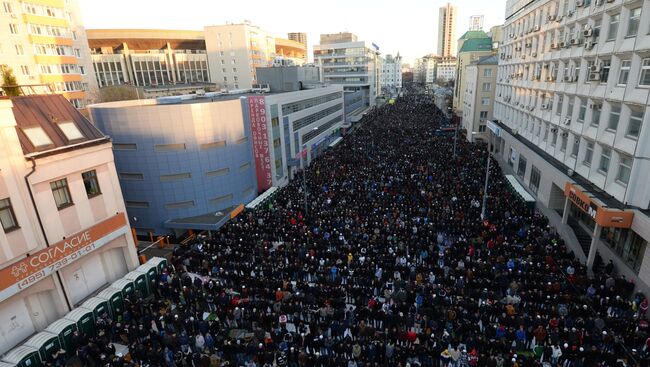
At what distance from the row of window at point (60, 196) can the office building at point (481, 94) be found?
142 ft

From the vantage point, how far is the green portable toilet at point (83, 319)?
556 inches

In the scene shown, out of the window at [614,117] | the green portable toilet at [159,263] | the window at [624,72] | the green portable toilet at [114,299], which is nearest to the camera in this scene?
the green portable toilet at [114,299]

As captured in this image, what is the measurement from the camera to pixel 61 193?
15500mm

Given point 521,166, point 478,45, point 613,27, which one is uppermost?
point 478,45

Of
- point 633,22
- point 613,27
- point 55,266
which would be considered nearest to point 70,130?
point 55,266

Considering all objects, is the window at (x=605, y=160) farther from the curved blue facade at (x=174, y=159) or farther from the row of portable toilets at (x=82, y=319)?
the row of portable toilets at (x=82, y=319)

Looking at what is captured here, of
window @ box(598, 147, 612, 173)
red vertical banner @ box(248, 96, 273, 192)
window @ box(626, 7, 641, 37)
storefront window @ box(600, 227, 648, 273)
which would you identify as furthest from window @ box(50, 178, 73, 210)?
window @ box(626, 7, 641, 37)

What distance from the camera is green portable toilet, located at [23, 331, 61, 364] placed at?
12.7m

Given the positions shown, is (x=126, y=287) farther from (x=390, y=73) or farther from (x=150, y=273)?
(x=390, y=73)

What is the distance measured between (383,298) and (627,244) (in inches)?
453

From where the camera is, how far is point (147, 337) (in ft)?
45.3

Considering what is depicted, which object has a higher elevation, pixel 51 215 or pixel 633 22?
pixel 633 22

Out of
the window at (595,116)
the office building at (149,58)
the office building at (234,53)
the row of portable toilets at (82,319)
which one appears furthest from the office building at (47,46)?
the window at (595,116)

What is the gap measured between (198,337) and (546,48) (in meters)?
30.3
